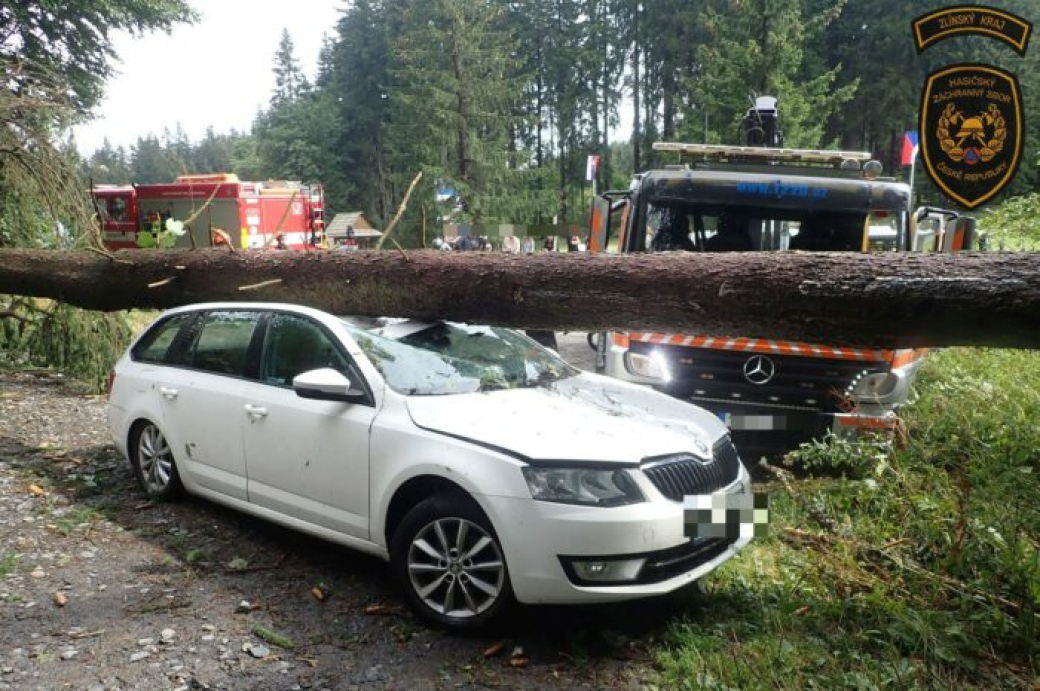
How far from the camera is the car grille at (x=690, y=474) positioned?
3.68 m

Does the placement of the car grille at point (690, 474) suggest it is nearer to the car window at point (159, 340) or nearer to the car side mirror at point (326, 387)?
the car side mirror at point (326, 387)

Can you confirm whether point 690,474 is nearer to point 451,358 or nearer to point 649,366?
point 451,358

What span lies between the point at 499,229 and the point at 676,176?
238 cm

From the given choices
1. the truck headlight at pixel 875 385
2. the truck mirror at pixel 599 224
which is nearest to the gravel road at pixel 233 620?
the truck headlight at pixel 875 385

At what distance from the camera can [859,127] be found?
43.9 meters

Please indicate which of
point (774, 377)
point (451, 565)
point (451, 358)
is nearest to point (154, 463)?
point (451, 358)

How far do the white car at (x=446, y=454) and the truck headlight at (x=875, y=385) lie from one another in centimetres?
194

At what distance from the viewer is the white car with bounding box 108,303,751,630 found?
3561mm

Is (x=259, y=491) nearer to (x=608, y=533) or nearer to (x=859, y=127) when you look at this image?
(x=608, y=533)

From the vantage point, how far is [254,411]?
4742 mm

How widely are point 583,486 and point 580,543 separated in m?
0.25

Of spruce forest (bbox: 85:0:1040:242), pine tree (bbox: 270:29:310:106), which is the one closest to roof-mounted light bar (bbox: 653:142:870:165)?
spruce forest (bbox: 85:0:1040:242)

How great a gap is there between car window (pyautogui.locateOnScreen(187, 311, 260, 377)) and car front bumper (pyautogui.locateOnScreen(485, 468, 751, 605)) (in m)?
2.27

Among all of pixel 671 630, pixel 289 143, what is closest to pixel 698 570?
pixel 671 630
